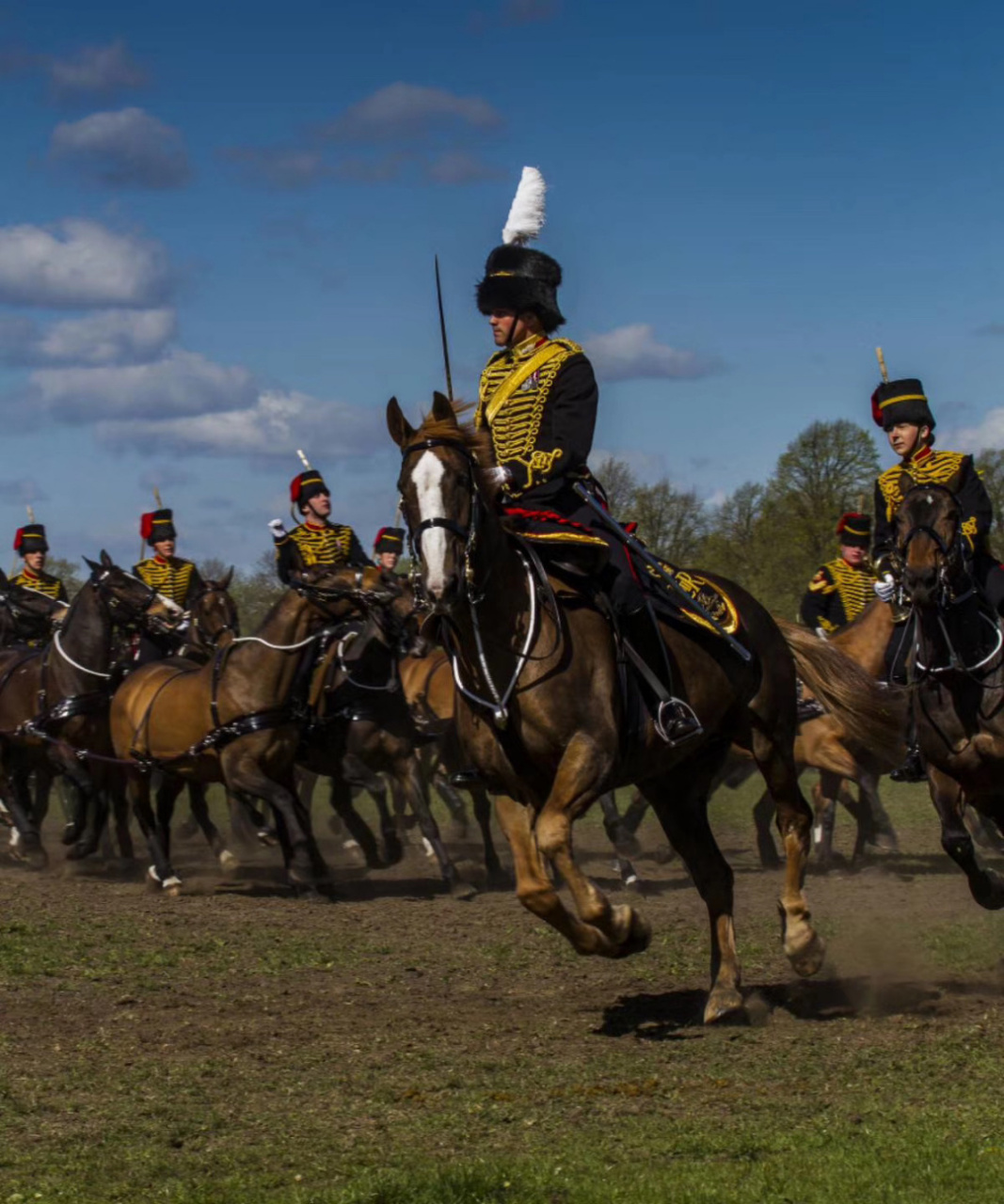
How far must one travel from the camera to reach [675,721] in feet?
26.2

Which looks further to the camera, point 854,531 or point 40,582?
point 40,582

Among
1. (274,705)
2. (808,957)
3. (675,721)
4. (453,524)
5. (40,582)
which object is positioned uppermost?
(40,582)

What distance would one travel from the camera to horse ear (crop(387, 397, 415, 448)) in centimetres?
730

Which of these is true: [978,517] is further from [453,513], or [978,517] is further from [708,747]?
[453,513]

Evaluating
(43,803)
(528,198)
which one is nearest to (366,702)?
(43,803)

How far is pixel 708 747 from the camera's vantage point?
29.4 ft

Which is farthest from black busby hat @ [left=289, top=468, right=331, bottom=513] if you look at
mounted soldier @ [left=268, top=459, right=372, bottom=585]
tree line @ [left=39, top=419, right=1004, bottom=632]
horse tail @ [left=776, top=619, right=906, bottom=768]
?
tree line @ [left=39, top=419, right=1004, bottom=632]

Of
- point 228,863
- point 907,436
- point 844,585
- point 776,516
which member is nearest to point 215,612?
point 228,863

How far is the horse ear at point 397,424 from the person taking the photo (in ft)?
23.9

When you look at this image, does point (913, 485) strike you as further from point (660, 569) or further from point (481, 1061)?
point (481, 1061)

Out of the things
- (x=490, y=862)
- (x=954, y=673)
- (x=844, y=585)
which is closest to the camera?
(x=954, y=673)

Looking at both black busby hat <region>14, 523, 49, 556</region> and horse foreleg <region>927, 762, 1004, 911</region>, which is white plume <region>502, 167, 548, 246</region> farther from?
black busby hat <region>14, 523, 49, 556</region>

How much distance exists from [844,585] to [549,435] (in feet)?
30.7

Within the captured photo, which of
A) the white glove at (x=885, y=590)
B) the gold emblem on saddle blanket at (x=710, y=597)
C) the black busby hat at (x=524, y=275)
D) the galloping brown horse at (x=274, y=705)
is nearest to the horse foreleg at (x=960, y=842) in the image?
the white glove at (x=885, y=590)
